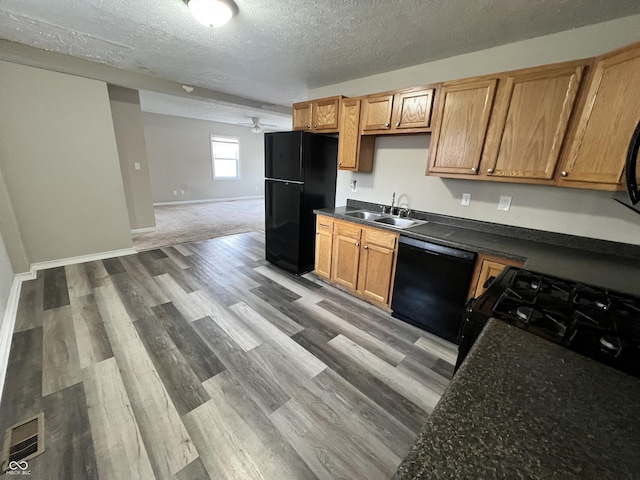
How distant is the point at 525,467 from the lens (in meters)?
0.44

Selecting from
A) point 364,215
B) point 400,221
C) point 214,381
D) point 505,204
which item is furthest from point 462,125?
point 214,381

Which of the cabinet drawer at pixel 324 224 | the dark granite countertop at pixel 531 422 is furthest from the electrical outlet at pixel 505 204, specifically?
the dark granite countertop at pixel 531 422

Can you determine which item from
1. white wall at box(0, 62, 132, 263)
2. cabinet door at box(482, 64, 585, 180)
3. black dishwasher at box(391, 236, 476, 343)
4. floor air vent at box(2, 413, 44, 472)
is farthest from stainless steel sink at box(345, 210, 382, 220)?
white wall at box(0, 62, 132, 263)

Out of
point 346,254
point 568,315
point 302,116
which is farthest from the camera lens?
point 302,116

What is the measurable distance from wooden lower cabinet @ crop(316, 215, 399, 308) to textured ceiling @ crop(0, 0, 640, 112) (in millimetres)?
1632

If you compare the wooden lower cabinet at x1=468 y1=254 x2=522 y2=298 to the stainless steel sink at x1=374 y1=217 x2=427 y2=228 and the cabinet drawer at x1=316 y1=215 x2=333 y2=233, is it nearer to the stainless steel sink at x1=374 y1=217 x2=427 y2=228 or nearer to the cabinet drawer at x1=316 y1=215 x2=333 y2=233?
the stainless steel sink at x1=374 y1=217 x2=427 y2=228

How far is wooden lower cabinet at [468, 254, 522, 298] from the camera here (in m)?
1.82

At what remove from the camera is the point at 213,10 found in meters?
1.71

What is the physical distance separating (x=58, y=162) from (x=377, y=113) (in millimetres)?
3906

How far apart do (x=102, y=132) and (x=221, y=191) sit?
497 cm

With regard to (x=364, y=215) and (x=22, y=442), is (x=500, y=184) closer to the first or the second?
(x=364, y=215)

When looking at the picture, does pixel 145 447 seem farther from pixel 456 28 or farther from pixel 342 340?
pixel 456 28

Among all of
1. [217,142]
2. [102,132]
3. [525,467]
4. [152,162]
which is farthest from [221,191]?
[525,467]

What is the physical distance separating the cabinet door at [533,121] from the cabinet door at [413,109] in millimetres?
556
